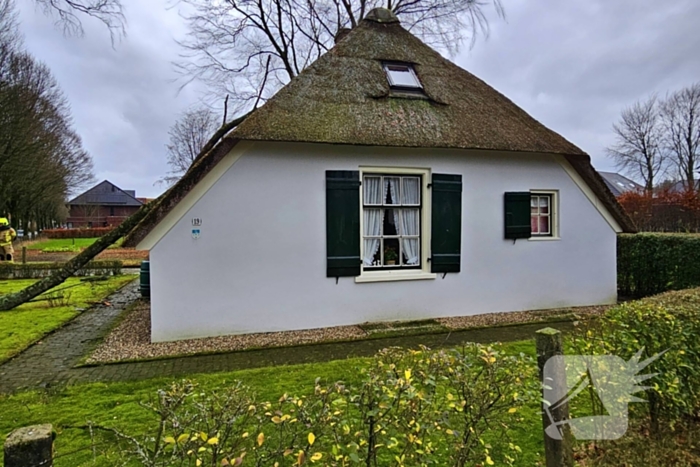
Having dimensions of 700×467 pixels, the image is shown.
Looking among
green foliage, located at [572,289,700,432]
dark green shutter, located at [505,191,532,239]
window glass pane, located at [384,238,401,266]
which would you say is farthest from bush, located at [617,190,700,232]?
green foliage, located at [572,289,700,432]

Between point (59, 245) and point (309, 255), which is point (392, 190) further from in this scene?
point (59, 245)

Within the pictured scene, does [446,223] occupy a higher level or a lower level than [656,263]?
higher

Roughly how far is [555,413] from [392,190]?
4.87 m

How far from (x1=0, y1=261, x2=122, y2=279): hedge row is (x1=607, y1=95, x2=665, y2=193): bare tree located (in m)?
35.4

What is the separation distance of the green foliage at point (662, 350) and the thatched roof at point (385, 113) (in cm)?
418

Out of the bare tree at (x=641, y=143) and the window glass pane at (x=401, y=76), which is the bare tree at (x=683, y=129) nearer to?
the bare tree at (x=641, y=143)

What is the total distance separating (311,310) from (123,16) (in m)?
5.35

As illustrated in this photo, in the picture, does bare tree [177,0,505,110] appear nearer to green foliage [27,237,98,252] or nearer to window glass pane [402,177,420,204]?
window glass pane [402,177,420,204]

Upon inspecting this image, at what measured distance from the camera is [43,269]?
12.8 m

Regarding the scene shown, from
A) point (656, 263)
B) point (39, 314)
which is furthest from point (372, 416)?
point (656, 263)

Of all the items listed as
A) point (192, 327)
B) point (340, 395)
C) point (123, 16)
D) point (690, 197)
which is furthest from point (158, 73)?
point (690, 197)

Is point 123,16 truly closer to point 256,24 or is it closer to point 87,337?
point 87,337

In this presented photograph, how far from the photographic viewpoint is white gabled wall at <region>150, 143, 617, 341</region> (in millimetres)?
5672

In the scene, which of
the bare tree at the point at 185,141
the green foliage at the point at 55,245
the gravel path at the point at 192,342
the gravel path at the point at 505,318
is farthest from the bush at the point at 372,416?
the bare tree at the point at 185,141
